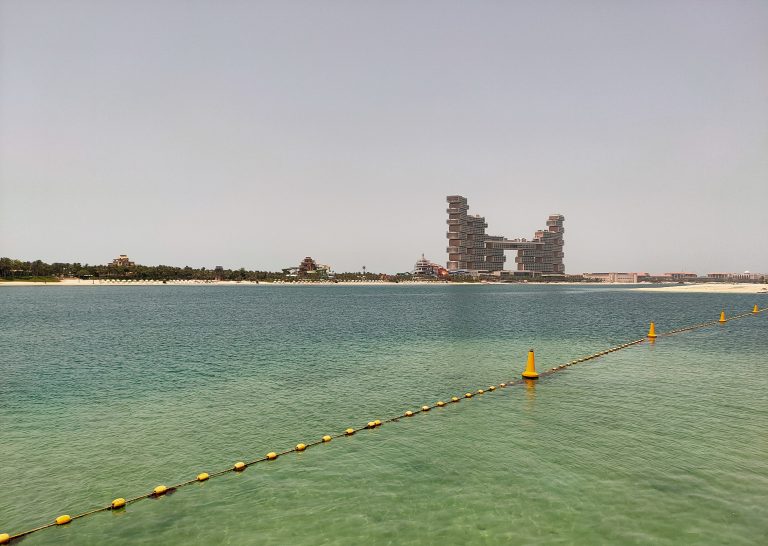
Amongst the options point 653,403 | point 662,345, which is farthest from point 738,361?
point 653,403

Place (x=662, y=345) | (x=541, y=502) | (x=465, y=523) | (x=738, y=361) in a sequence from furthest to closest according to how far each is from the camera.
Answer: (x=662, y=345), (x=738, y=361), (x=541, y=502), (x=465, y=523)

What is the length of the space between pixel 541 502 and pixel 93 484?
13844 millimetres

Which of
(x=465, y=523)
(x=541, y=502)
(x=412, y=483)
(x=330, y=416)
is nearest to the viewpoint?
(x=465, y=523)

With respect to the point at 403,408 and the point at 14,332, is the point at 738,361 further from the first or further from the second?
the point at 14,332

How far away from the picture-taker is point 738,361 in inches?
1359

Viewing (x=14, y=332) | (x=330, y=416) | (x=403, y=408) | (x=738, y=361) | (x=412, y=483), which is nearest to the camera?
(x=412, y=483)

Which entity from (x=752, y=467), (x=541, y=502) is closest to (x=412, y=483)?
(x=541, y=502)

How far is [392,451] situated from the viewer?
53.9ft

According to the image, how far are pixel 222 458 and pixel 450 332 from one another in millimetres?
46102

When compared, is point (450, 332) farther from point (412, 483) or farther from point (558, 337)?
point (412, 483)

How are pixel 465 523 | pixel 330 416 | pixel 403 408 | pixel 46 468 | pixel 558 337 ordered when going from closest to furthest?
pixel 465 523 → pixel 46 468 → pixel 330 416 → pixel 403 408 → pixel 558 337

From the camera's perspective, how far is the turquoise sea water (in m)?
11.1

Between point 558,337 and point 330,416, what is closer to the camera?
point 330,416

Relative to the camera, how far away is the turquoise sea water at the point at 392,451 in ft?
36.4
